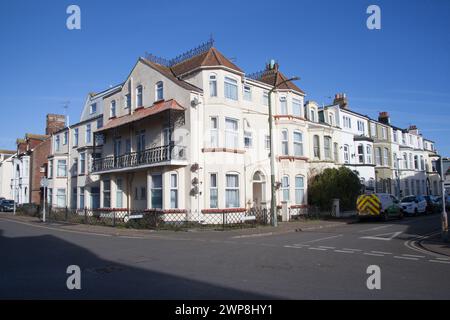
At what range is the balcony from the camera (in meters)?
22.6

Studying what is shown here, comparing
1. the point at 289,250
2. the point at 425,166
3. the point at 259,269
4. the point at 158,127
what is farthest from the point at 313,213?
the point at 425,166

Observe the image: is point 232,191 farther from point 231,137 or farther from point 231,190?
point 231,137

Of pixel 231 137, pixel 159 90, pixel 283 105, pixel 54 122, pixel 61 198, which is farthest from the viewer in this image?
pixel 54 122

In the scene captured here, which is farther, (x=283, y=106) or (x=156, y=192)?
(x=283, y=106)

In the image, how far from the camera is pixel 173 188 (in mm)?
23000

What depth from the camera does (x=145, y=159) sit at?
24.5 m

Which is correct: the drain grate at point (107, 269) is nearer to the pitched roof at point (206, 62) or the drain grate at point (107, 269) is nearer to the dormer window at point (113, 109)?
the pitched roof at point (206, 62)

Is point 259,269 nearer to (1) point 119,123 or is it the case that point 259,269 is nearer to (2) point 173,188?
(2) point 173,188

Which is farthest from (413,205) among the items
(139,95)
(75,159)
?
(75,159)

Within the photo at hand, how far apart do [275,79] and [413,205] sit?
16.5 metres

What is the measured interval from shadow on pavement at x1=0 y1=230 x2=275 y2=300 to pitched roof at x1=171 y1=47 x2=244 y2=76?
52.8 feet

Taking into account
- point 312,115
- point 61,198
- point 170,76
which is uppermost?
point 170,76

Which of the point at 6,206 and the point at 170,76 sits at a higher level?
the point at 170,76

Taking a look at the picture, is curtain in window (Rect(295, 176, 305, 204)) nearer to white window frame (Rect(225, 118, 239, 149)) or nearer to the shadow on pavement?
white window frame (Rect(225, 118, 239, 149))
